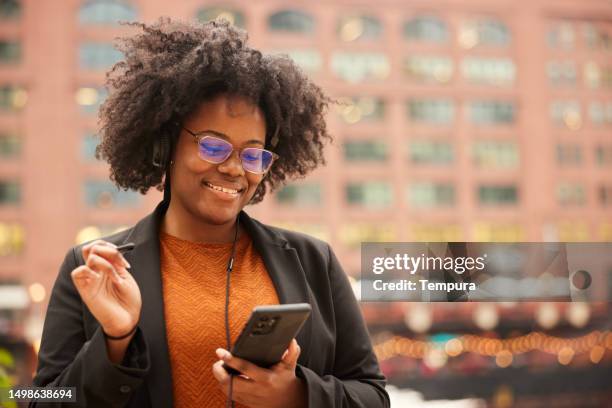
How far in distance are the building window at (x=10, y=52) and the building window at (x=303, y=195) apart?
11490mm

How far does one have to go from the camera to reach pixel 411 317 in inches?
1176

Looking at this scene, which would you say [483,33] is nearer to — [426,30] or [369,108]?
[426,30]

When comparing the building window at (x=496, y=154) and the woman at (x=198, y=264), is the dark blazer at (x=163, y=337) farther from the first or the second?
the building window at (x=496, y=154)

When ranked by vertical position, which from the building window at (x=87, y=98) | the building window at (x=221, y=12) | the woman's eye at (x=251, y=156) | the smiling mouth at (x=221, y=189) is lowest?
the smiling mouth at (x=221, y=189)

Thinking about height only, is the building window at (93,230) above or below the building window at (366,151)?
below

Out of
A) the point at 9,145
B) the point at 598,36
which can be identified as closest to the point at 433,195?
the point at 598,36

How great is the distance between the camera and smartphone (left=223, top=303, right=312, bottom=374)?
995 millimetres

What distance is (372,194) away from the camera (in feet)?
97.6

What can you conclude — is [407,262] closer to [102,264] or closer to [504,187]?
[102,264]

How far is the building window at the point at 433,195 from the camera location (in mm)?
29859

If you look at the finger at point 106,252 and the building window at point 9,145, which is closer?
the finger at point 106,252

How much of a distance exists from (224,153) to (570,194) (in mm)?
Answer: 32636

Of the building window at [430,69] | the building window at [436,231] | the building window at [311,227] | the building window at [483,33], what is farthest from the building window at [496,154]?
the building window at [311,227]

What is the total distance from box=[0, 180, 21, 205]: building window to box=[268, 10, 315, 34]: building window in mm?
11701
